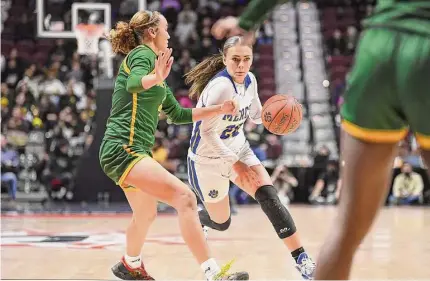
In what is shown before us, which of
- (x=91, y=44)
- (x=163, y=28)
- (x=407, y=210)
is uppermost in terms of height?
(x=163, y=28)

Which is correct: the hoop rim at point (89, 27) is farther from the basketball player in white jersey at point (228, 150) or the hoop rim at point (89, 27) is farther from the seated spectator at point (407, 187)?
the basketball player in white jersey at point (228, 150)

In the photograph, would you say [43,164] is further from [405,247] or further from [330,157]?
[405,247]

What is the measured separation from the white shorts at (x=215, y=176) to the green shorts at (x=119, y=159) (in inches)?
36.1

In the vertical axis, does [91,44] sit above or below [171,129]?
above

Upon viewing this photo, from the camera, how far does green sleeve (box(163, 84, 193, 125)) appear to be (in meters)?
5.28

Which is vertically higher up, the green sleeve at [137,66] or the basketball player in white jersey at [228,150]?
the green sleeve at [137,66]

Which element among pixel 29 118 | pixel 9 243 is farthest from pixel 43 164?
pixel 9 243

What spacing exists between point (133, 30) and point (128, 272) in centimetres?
167

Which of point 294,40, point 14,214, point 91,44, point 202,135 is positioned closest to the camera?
point 202,135

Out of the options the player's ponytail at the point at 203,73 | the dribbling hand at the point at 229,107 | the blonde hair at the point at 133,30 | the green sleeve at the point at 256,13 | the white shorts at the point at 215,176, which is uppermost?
the green sleeve at the point at 256,13

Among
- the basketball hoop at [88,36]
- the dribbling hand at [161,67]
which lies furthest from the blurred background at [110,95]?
the dribbling hand at [161,67]

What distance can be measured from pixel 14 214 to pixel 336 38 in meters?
11.4

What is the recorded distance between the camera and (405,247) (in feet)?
26.0

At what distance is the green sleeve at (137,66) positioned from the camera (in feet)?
15.4
